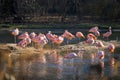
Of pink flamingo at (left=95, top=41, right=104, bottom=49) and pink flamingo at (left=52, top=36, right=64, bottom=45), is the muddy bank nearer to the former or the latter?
pink flamingo at (left=95, top=41, right=104, bottom=49)

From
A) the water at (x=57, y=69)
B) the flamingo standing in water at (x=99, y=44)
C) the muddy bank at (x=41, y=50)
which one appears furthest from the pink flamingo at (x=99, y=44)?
the water at (x=57, y=69)

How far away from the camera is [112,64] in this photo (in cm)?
1434

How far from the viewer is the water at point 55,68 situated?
12242 millimetres

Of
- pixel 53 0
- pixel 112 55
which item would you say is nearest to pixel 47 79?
pixel 112 55

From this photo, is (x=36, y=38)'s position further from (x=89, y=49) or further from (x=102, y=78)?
(x=102, y=78)

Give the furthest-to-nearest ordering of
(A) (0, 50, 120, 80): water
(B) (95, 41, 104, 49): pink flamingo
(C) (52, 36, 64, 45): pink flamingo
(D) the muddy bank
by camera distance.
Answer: (C) (52, 36, 64, 45): pink flamingo → (B) (95, 41, 104, 49): pink flamingo → (D) the muddy bank → (A) (0, 50, 120, 80): water

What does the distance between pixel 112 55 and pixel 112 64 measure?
7.32ft

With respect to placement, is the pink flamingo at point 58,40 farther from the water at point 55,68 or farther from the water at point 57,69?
the water at point 57,69

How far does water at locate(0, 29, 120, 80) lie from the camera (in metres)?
12.2

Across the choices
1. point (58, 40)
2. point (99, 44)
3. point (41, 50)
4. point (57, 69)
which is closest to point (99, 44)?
point (99, 44)

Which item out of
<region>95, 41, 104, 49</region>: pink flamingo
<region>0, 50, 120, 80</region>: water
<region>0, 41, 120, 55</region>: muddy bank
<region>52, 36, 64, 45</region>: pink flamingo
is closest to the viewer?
<region>0, 50, 120, 80</region>: water

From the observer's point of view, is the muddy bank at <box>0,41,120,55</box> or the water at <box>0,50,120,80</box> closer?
the water at <box>0,50,120,80</box>

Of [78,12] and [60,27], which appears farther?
[78,12]

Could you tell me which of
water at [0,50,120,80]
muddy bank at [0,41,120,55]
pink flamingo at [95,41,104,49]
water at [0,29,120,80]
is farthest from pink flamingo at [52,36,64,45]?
water at [0,50,120,80]
